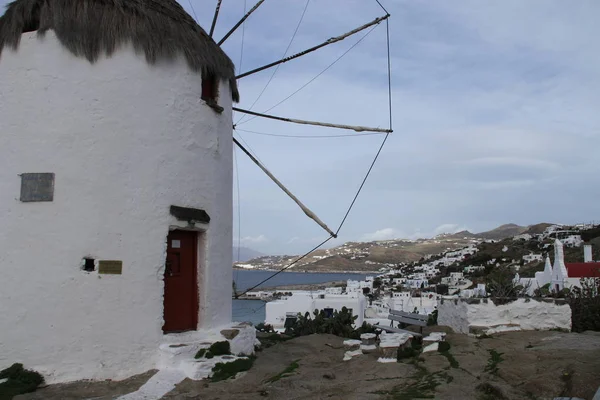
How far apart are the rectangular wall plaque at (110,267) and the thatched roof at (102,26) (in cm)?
304

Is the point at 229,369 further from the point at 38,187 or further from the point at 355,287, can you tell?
the point at 355,287

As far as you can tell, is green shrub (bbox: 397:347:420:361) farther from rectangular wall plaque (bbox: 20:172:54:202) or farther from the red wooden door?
rectangular wall plaque (bbox: 20:172:54:202)

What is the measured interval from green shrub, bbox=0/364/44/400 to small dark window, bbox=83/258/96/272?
1.54 meters

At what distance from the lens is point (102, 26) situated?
8305 millimetres

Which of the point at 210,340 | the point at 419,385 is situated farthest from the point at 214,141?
the point at 419,385

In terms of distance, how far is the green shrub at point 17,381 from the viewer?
705cm

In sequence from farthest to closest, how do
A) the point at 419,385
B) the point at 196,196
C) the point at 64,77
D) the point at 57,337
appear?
the point at 196,196, the point at 64,77, the point at 57,337, the point at 419,385

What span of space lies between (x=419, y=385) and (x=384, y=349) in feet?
6.20

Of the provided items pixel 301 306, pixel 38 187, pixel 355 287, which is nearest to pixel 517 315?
pixel 38 187

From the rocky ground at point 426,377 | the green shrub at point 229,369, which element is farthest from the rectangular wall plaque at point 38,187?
the green shrub at point 229,369

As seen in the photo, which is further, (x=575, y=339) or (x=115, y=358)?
(x=575, y=339)

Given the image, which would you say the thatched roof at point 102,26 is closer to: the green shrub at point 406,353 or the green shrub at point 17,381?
the green shrub at point 17,381

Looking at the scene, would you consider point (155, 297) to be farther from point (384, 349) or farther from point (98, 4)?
point (98, 4)

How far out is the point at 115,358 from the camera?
311 inches
